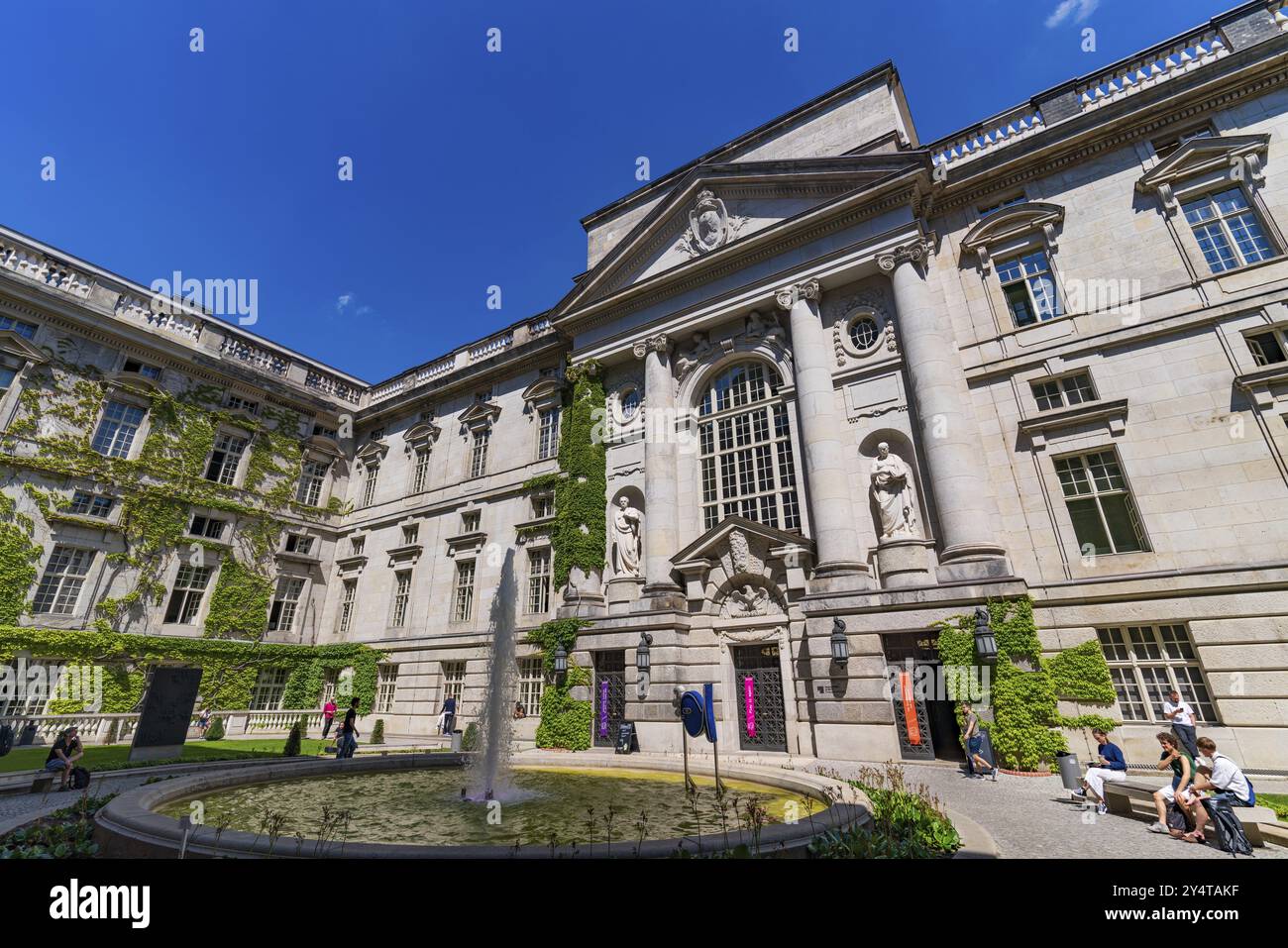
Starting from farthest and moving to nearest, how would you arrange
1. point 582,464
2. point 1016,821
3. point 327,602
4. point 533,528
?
point 327,602 < point 533,528 < point 582,464 < point 1016,821

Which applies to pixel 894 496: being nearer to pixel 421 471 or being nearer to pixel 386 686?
pixel 386 686

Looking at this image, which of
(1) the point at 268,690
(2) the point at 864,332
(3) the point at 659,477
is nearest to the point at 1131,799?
(2) the point at 864,332

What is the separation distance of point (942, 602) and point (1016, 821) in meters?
7.63

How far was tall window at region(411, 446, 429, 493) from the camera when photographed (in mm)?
34125

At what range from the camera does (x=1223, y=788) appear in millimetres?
8312

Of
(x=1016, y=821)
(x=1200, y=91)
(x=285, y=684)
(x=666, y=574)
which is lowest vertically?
(x=1016, y=821)

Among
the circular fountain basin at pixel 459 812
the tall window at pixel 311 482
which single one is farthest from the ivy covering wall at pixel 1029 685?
the tall window at pixel 311 482

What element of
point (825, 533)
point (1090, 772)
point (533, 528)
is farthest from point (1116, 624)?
point (533, 528)

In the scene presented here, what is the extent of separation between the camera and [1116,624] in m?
15.3

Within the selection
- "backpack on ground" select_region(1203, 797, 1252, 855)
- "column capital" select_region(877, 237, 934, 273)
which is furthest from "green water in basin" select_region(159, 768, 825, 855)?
"column capital" select_region(877, 237, 934, 273)

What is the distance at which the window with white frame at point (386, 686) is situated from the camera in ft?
96.0

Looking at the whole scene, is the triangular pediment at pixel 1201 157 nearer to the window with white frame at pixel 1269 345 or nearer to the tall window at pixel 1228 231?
the tall window at pixel 1228 231

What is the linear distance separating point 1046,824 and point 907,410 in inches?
523
